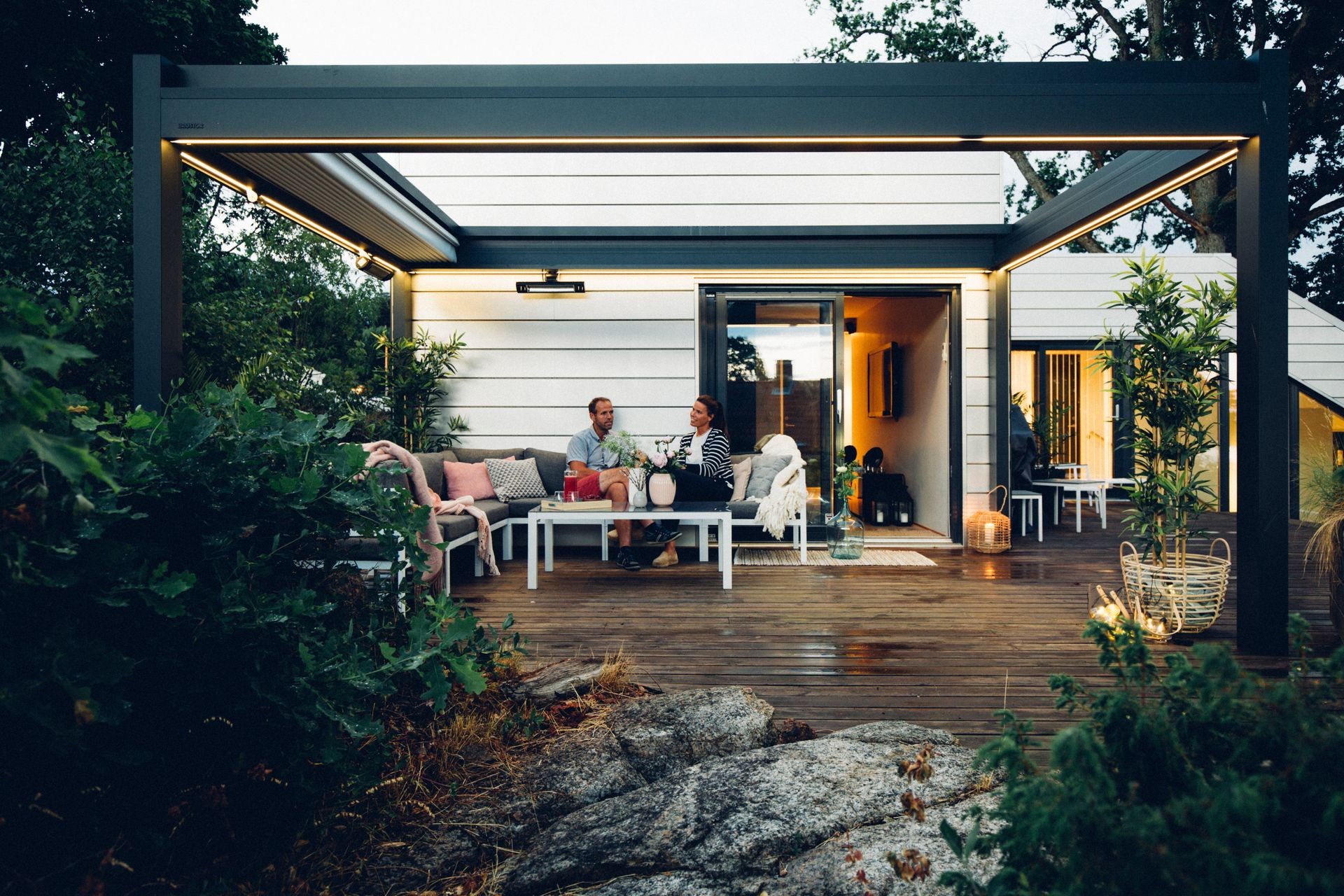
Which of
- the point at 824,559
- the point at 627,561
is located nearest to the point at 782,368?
the point at 824,559

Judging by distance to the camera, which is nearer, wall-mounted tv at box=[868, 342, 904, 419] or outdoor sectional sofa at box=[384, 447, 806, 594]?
outdoor sectional sofa at box=[384, 447, 806, 594]

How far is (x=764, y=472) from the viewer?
673cm

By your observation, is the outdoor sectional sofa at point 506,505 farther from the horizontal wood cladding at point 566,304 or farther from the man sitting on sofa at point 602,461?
the horizontal wood cladding at point 566,304

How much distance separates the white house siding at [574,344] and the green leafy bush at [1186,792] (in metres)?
6.36

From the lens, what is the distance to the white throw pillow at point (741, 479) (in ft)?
22.0

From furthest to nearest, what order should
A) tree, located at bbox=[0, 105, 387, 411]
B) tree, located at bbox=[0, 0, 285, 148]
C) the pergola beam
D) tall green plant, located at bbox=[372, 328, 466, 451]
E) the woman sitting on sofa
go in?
tree, located at bbox=[0, 0, 285, 148]
tall green plant, located at bbox=[372, 328, 466, 451]
the woman sitting on sofa
tree, located at bbox=[0, 105, 387, 411]
the pergola beam

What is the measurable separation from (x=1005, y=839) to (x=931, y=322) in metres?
7.72

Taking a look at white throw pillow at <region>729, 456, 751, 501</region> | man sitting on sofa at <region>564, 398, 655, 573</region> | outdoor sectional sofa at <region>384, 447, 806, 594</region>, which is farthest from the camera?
white throw pillow at <region>729, 456, 751, 501</region>

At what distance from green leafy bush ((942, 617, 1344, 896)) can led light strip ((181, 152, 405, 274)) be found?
4.51 m

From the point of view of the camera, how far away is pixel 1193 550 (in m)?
7.23

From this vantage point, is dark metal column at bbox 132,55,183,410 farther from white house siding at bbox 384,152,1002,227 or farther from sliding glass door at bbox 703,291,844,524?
sliding glass door at bbox 703,291,844,524

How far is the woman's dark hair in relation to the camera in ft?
21.2

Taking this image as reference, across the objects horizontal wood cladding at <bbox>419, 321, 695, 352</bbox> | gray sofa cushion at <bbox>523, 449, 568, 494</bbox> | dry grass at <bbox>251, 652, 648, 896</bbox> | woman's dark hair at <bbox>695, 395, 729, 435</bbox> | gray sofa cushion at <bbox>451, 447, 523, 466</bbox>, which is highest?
horizontal wood cladding at <bbox>419, 321, 695, 352</bbox>

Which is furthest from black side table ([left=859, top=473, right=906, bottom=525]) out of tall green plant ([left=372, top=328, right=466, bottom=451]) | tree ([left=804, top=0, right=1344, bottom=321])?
tree ([left=804, top=0, right=1344, bottom=321])
